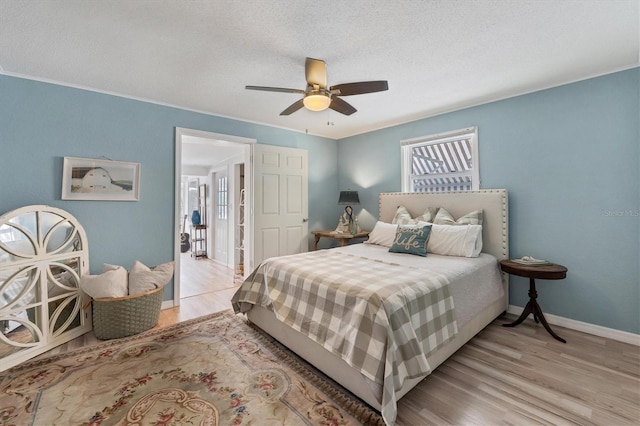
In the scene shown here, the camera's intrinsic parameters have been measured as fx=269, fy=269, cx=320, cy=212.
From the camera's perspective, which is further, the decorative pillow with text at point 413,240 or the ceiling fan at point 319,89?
the decorative pillow with text at point 413,240

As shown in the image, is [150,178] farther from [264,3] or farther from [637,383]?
[637,383]

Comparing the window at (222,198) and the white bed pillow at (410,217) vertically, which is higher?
the window at (222,198)

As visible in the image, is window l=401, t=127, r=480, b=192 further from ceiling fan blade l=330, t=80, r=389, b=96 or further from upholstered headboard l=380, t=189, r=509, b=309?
ceiling fan blade l=330, t=80, r=389, b=96

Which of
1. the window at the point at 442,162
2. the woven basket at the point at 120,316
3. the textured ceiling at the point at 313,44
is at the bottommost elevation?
the woven basket at the point at 120,316

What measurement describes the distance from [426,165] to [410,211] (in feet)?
2.64

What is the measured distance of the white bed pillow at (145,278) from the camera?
2730 mm

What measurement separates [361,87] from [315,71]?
0.43 m

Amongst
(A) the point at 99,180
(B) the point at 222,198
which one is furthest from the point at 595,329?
(B) the point at 222,198

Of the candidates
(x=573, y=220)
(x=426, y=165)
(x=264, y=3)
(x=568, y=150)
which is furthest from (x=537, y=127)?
(x=264, y=3)

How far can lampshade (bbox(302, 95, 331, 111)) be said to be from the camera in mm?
2212

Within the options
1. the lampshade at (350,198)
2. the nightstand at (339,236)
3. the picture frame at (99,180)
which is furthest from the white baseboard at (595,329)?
the picture frame at (99,180)

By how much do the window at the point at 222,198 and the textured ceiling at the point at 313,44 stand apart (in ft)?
9.82

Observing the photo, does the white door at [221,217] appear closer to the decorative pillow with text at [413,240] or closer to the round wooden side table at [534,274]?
the decorative pillow with text at [413,240]

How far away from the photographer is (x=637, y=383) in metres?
1.89
